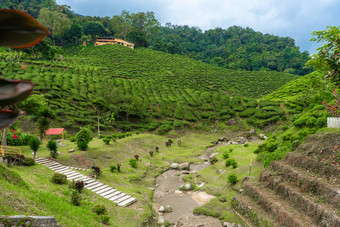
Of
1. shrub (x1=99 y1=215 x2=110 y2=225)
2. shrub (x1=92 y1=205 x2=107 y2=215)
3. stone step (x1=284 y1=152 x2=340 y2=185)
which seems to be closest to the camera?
stone step (x1=284 y1=152 x2=340 y2=185)

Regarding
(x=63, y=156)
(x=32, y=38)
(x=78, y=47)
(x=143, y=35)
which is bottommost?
(x=63, y=156)

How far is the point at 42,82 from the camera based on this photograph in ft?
146

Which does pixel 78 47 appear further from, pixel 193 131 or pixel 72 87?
pixel 193 131

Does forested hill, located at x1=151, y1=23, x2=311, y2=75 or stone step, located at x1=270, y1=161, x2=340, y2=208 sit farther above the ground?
forested hill, located at x1=151, y1=23, x2=311, y2=75

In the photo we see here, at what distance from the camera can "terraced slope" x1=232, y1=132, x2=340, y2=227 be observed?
10258 millimetres

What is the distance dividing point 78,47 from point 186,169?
96.6 m

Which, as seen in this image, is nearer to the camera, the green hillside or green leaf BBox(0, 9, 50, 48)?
green leaf BBox(0, 9, 50, 48)

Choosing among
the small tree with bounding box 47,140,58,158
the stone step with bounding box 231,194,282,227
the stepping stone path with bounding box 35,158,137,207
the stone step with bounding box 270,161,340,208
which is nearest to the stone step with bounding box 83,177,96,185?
the stepping stone path with bounding box 35,158,137,207

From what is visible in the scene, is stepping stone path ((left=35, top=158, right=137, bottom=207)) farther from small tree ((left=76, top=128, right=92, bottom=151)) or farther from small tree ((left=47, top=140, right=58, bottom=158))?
small tree ((left=76, top=128, right=92, bottom=151))

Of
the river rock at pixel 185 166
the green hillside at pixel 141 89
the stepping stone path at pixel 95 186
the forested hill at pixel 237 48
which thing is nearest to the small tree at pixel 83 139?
Result: the stepping stone path at pixel 95 186

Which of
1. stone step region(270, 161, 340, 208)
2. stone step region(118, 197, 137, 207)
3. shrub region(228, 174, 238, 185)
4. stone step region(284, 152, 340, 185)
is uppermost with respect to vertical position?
stone step region(284, 152, 340, 185)

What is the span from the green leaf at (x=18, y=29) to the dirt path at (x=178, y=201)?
1465cm

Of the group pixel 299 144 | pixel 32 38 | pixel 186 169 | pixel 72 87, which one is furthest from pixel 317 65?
pixel 72 87

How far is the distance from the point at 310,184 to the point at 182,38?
162444 millimetres
